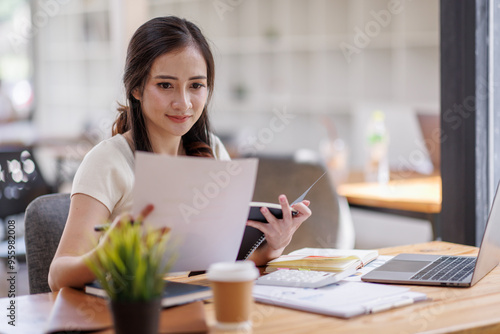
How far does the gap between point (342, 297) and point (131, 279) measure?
0.45 m

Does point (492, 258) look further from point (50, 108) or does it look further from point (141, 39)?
point (50, 108)

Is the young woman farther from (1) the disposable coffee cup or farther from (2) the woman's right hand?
(1) the disposable coffee cup

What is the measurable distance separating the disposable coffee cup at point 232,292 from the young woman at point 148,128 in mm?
408

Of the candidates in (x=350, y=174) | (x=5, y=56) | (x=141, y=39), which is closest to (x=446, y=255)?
(x=141, y=39)

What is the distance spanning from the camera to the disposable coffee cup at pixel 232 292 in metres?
1.01

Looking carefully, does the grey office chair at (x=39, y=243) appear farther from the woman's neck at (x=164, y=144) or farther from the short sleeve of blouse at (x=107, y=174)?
the woman's neck at (x=164, y=144)

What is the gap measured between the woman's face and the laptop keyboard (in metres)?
0.67

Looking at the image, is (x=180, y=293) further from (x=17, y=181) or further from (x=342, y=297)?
(x=17, y=181)

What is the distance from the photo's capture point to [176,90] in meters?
1.62

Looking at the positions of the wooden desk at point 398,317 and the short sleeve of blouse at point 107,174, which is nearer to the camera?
the wooden desk at point 398,317

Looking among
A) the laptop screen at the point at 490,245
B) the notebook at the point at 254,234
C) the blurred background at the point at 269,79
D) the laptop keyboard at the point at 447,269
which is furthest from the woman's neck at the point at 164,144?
the blurred background at the point at 269,79

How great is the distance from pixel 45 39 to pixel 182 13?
7.93 feet

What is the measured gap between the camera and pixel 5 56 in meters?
8.37

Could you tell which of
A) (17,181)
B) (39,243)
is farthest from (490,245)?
(17,181)
